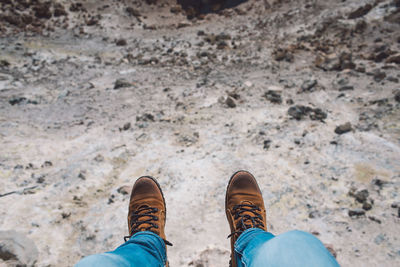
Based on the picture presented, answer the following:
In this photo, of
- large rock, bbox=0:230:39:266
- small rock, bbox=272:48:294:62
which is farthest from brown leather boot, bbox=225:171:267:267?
small rock, bbox=272:48:294:62

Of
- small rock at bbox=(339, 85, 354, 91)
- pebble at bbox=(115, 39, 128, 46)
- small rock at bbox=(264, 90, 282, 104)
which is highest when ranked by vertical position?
small rock at bbox=(339, 85, 354, 91)

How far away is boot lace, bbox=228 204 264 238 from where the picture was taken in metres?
1.96

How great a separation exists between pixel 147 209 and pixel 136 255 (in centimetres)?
74

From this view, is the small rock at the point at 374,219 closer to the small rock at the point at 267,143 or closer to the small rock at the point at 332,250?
the small rock at the point at 332,250

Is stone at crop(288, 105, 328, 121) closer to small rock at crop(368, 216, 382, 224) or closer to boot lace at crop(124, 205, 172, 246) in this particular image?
small rock at crop(368, 216, 382, 224)

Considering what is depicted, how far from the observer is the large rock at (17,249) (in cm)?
182

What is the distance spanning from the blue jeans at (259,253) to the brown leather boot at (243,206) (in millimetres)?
286

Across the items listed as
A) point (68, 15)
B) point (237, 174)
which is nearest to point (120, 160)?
point (237, 174)

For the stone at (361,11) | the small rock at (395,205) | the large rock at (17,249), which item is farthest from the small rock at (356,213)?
the stone at (361,11)

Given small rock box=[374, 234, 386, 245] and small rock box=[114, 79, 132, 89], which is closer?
small rock box=[374, 234, 386, 245]

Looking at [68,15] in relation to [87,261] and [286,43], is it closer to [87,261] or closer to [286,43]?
[286,43]

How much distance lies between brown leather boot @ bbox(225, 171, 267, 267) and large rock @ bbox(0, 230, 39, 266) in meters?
1.64

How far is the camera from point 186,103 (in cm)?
456

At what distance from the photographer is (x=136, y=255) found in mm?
1443
